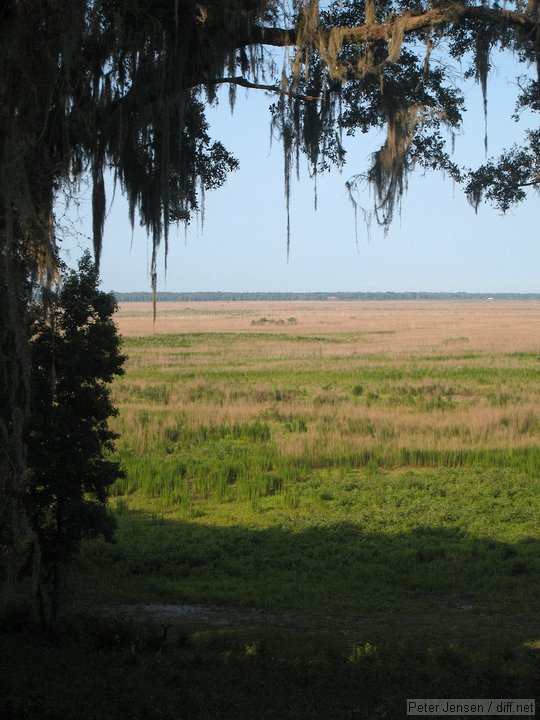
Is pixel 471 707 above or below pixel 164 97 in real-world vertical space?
below

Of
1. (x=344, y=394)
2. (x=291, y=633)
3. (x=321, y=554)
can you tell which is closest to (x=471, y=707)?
(x=291, y=633)

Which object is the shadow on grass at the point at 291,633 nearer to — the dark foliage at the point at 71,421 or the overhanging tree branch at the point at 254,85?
the dark foliage at the point at 71,421

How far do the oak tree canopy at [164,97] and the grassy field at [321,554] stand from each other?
224 cm

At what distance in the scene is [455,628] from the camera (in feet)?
26.7

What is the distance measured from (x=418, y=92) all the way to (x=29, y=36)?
4.14 m

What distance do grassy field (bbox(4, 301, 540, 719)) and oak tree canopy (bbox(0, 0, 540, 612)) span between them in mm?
2237

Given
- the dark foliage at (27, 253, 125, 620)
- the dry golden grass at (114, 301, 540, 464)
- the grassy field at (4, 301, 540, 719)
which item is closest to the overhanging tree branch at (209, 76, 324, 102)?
the dark foliage at (27, 253, 125, 620)

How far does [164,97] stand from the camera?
6613 millimetres

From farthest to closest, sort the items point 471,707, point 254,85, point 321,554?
point 321,554, point 254,85, point 471,707

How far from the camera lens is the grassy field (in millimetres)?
6414

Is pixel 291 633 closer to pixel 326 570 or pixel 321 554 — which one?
pixel 326 570

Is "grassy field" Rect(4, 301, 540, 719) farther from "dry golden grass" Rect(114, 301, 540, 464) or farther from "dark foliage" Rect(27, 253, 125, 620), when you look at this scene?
"dark foliage" Rect(27, 253, 125, 620)

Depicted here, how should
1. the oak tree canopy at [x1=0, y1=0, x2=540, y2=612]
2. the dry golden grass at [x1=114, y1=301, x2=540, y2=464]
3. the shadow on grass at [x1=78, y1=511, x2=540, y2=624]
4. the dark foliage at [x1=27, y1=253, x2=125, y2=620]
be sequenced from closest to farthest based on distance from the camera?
the oak tree canopy at [x1=0, y1=0, x2=540, y2=612]
the dark foliage at [x1=27, y1=253, x2=125, y2=620]
the shadow on grass at [x1=78, y1=511, x2=540, y2=624]
the dry golden grass at [x1=114, y1=301, x2=540, y2=464]

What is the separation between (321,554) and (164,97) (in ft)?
21.8
